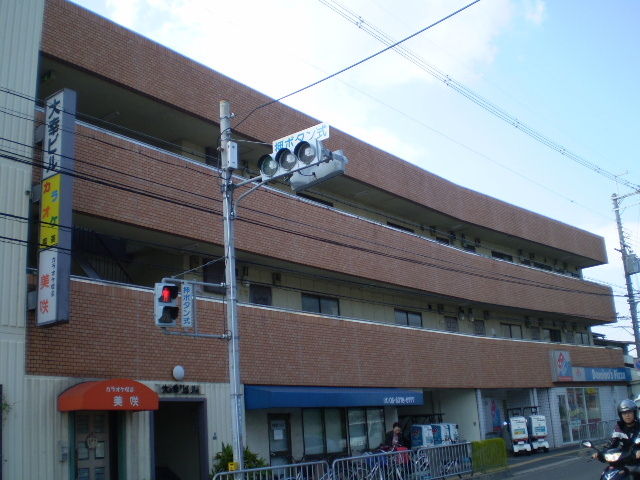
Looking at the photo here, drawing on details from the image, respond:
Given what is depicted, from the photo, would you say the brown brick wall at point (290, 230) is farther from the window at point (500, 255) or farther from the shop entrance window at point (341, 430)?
the shop entrance window at point (341, 430)

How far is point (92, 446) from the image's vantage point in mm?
16438

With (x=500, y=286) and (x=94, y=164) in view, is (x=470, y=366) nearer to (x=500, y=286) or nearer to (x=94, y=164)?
(x=500, y=286)

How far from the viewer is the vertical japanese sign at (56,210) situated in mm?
15102

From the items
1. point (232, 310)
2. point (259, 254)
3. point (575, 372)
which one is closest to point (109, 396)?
point (232, 310)

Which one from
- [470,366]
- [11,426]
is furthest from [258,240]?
[470,366]

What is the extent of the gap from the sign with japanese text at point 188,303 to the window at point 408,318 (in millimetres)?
15602

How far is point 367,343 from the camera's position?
25453 mm

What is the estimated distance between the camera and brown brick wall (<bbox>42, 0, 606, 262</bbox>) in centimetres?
1841

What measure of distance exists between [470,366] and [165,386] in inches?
626

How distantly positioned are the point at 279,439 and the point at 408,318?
9952 millimetres

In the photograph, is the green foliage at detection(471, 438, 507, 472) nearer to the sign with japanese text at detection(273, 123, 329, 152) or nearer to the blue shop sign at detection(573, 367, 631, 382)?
the sign with japanese text at detection(273, 123, 329, 152)

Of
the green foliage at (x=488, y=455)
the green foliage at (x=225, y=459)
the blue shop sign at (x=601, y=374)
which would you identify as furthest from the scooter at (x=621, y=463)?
the blue shop sign at (x=601, y=374)

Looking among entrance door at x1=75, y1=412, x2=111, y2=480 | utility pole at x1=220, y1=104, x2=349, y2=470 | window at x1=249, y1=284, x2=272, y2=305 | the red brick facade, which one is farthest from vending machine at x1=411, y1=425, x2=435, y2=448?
utility pole at x1=220, y1=104, x2=349, y2=470

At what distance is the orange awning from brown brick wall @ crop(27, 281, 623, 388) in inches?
28.7
